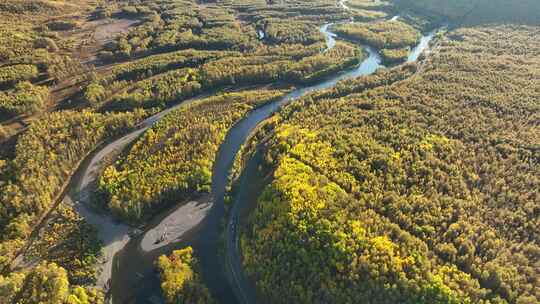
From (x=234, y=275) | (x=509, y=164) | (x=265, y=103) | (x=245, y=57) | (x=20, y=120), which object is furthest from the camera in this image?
(x=245, y=57)

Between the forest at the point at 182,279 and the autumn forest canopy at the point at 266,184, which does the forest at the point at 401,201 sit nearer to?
the autumn forest canopy at the point at 266,184

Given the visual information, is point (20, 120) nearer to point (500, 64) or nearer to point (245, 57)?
point (245, 57)

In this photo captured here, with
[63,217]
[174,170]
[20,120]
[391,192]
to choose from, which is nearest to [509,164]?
[391,192]

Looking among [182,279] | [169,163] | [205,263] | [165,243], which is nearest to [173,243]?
[165,243]

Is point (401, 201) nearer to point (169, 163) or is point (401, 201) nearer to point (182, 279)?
point (182, 279)

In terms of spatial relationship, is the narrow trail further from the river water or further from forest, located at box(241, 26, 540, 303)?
forest, located at box(241, 26, 540, 303)
